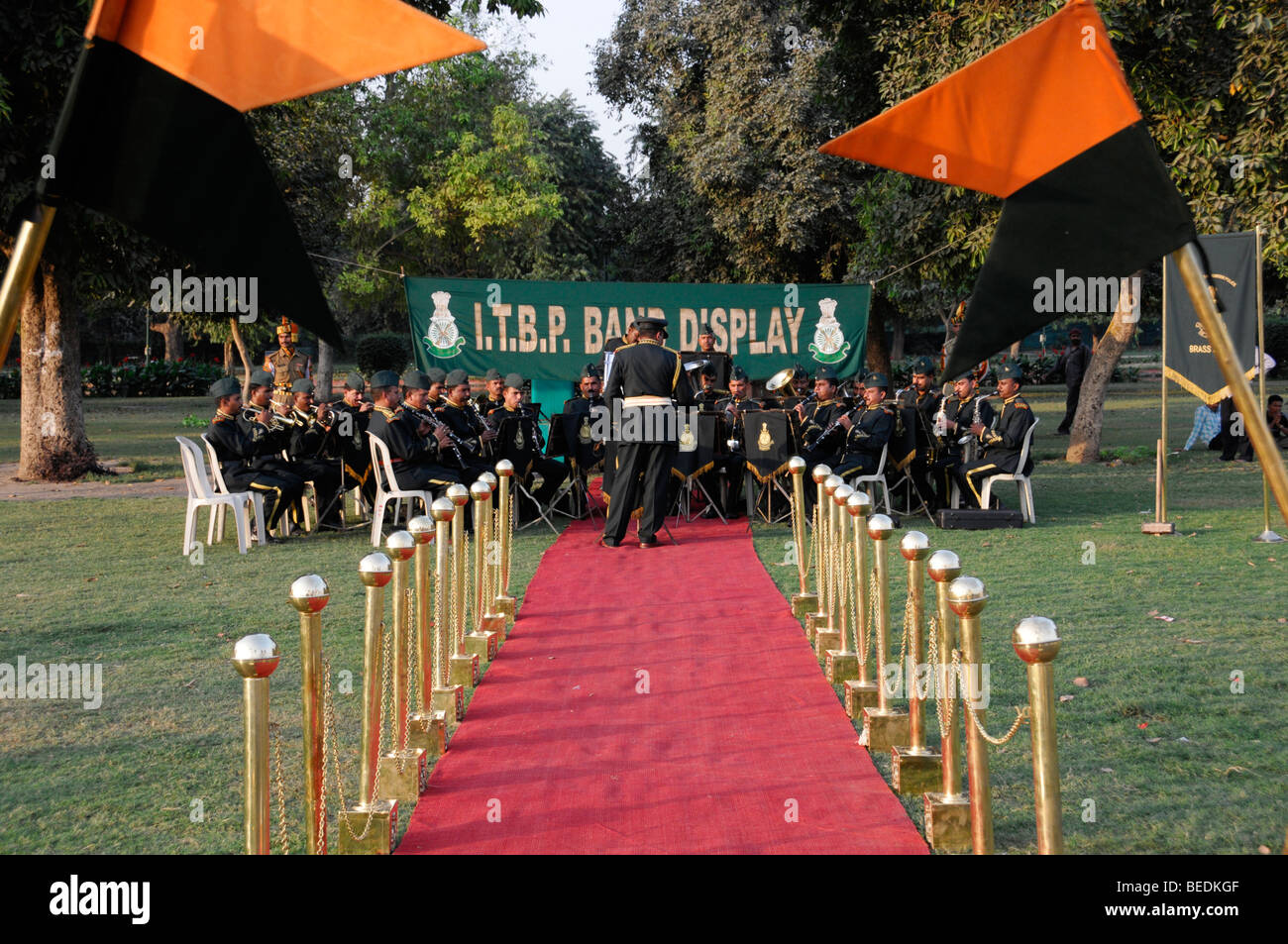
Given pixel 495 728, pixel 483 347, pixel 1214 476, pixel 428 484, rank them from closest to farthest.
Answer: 1. pixel 495 728
2. pixel 428 484
3. pixel 1214 476
4. pixel 483 347

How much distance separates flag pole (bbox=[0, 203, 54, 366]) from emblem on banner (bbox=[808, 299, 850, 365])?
16.7 m

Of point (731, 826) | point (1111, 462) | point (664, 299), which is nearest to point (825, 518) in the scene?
point (731, 826)

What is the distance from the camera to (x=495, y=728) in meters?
6.18

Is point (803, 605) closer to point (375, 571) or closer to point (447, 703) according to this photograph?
point (447, 703)

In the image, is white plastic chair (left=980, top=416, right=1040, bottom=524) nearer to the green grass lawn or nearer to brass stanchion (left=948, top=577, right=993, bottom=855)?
the green grass lawn

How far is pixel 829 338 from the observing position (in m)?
18.8

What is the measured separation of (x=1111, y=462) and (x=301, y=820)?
16944 millimetres

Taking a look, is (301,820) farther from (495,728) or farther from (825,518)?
(825,518)

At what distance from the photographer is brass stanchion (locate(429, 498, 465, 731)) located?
20.4 feet

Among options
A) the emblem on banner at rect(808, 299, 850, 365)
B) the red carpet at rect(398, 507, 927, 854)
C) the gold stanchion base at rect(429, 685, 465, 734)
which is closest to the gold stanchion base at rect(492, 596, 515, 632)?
the red carpet at rect(398, 507, 927, 854)

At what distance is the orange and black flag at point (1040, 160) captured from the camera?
3354 mm

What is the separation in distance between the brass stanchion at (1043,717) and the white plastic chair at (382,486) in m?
9.55

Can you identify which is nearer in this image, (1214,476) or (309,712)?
(309,712)

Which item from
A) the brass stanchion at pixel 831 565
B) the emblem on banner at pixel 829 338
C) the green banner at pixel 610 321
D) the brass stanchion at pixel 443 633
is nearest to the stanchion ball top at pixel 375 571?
the brass stanchion at pixel 443 633
